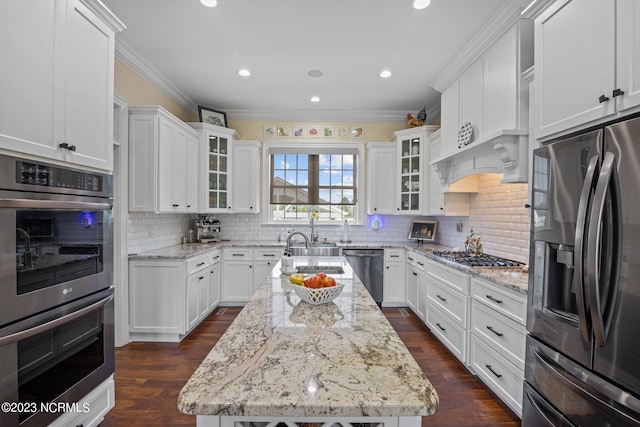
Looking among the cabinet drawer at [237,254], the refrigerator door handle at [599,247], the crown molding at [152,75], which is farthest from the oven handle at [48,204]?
the cabinet drawer at [237,254]

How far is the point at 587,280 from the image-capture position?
1230 mm

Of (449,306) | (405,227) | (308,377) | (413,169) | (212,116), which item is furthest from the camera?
(405,227)

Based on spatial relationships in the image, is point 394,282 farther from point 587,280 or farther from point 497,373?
point 587,280

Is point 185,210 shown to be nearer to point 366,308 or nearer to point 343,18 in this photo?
point 343,18

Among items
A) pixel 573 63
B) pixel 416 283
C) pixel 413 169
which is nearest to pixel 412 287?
pixel 416 283

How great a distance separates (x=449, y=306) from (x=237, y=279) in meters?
2.73

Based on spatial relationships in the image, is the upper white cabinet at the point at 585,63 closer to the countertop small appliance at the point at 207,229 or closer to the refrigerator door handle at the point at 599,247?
the refrigerator door handle at the point at 599,247

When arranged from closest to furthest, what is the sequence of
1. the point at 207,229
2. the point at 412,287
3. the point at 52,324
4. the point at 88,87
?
the point at 52,324, the point at 88,87, the point at 412,287, the point at 207,229

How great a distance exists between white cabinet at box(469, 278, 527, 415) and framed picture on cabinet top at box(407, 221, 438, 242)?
1946mm

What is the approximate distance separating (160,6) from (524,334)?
3.47 m

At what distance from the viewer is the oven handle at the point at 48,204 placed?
49.3 inches

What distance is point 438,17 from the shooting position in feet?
8.11

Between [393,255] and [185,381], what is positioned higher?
[393,255]

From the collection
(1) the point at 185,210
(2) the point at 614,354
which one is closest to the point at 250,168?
(1) the point at 185,210
